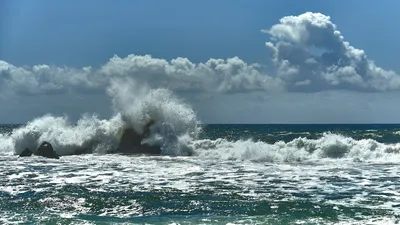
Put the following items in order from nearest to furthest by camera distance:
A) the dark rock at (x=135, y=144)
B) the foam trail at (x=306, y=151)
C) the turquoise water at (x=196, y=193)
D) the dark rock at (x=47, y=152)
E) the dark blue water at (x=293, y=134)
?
the turquoise water at (x=196, y=193)
the foam trail at (x=306, y=151)
the dark rock at (x=47, y=152)
the dark rock at (x=135, y=144)
the dark blue water at (x=293, y=134)

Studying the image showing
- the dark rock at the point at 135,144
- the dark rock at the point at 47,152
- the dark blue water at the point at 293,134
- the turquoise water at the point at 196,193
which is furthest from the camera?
the dark blue water at the point at 293,134

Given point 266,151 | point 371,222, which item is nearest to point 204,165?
point 266,151

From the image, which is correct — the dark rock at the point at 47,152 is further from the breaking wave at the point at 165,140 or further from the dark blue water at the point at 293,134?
the dark blue water at the point at 293,134

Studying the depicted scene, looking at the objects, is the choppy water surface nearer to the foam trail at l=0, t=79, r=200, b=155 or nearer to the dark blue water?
the foam trail at l=0, t=79, r=200, b=155

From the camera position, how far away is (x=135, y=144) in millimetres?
36312

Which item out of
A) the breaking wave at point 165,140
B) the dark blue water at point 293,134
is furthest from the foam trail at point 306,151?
the dark blue water at point 293,134

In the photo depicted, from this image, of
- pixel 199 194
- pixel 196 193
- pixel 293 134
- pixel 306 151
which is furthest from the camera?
pixel 293 134

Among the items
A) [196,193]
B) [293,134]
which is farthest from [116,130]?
[293,134]

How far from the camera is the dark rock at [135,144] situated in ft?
116

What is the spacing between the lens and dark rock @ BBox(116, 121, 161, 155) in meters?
35.3

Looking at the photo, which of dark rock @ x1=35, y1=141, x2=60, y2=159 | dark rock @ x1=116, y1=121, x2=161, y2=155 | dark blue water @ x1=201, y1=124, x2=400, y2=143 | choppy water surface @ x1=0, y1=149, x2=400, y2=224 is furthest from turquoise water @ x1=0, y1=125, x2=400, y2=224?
dark blue water @ x1=201, y1=124, x2=400, y2=143

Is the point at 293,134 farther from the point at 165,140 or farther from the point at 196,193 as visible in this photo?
the point at 196,193

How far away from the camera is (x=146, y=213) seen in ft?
43.5

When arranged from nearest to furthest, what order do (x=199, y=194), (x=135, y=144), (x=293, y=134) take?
(x=199, y=194) → (x=135, y=144) → (x=293, y=134)
